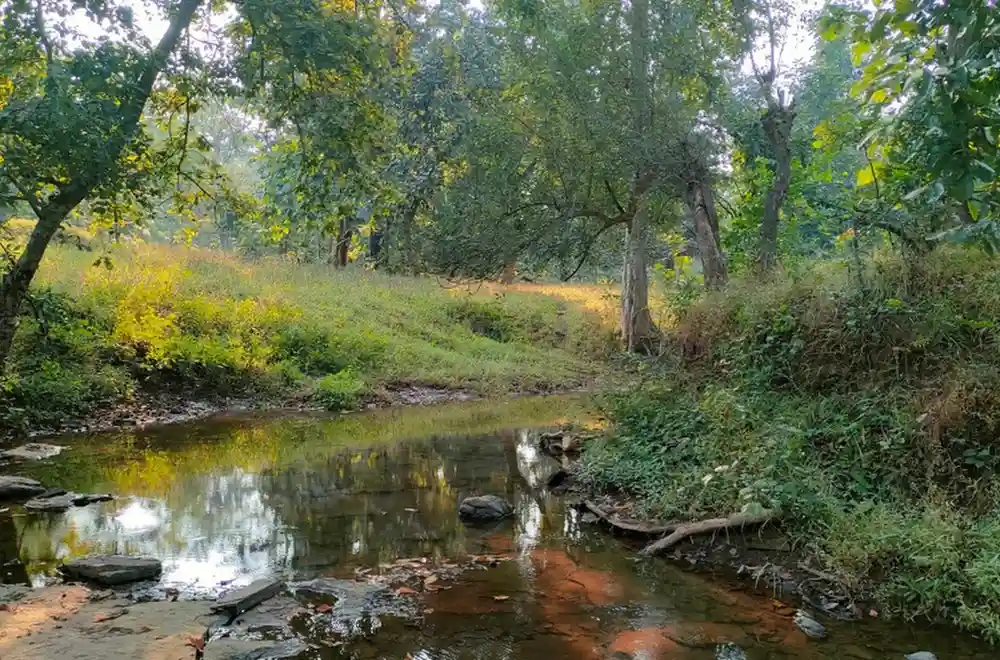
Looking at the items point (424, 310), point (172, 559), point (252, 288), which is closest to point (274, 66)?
point (172, 559)

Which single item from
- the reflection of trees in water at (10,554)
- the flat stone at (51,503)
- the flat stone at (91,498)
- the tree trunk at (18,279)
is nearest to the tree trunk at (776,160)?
the tree trunk at (18,279)

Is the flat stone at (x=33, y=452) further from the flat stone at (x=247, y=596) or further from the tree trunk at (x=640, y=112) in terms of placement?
the tree trunk at (x=640, y=112)

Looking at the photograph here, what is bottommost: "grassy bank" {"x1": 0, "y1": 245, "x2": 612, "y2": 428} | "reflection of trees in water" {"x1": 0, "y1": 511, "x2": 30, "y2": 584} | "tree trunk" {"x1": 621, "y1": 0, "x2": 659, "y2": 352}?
"reflection of trees in water" {"x1": 0, "y1": 511, "x2": 30, "y2": 584}

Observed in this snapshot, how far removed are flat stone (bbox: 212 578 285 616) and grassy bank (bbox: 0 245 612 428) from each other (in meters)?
4.93

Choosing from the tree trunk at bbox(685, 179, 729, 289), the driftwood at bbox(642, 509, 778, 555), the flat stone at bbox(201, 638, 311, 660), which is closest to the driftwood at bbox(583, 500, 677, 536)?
the driftwood at bbox(642, 509, 778, 555)

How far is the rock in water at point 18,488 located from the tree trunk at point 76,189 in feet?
5.69

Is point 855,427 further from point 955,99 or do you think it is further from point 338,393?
point 338,393

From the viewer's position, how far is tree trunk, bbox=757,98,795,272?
11383 millimetres

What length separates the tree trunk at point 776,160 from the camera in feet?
37.3

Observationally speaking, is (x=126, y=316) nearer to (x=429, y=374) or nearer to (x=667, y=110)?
(x=429, y=374)

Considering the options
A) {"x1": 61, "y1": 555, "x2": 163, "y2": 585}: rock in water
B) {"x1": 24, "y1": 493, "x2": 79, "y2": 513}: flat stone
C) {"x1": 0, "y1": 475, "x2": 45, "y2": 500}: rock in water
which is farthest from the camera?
{"x1": 0, "y1": 475, "x2": 45, "y2": 500}: rock in water

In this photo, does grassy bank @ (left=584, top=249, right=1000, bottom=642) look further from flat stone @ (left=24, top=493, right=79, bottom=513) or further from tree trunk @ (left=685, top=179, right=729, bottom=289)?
flat stone @ (left=24, top=493, right=79, bottom=513)

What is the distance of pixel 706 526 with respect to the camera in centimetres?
750

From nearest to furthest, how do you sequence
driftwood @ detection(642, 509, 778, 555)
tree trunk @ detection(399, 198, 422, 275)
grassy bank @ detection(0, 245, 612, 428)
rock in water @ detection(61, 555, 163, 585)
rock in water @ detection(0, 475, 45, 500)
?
rock in water @ detection(61, 555, 163, 585)
driftwood @ detection(642, 509, 778, 555)
rock in water @ detection(0, 475, 45, 500)
tree trunk @ detection(399, 198, 422, 275)
grassy bank @ detection(0, 245, 612, 428)
